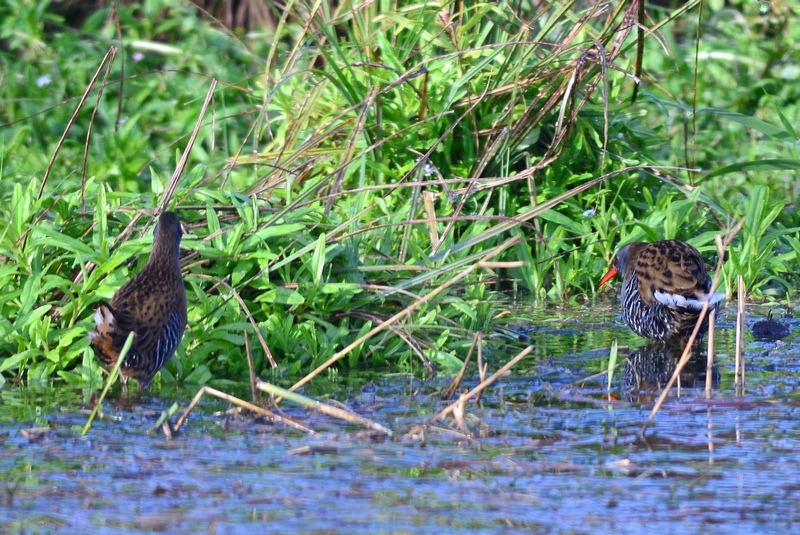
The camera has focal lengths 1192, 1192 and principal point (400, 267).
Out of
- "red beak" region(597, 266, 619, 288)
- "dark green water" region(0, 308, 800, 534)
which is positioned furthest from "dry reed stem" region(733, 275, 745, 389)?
"red beak" region(597, 266, 619, 288)

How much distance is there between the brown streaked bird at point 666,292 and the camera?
18.5 ft

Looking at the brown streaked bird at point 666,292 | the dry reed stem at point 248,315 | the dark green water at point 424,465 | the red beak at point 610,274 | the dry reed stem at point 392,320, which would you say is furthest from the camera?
the red beak at point 610,274

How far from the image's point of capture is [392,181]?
700 cm

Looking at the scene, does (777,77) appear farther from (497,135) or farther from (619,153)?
(497,135)

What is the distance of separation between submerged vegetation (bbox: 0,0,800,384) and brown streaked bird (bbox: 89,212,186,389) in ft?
0.86

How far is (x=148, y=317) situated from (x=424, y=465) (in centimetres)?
143

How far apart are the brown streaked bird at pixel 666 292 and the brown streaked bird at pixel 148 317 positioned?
2.23 meters

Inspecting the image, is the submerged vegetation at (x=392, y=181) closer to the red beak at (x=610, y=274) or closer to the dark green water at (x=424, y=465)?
the red beak at (x=610, y=274)

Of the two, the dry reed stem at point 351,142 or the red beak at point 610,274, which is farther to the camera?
the red beak at point 610,274

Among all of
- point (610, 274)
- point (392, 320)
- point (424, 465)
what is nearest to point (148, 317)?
point (392, 320)

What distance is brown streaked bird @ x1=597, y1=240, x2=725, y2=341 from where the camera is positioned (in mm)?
5637

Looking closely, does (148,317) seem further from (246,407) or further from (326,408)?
(326,408)

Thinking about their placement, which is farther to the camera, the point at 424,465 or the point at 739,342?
the point at 739,342

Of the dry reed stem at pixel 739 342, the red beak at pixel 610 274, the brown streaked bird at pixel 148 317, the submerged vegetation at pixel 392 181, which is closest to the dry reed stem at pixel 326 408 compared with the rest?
the submerged vegetation at pixel 392 181
